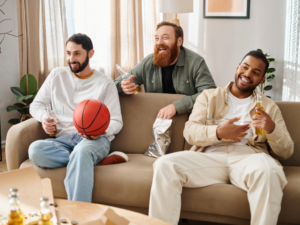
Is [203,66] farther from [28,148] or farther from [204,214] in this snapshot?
[28,148]

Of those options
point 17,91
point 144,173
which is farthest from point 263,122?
point 17,91

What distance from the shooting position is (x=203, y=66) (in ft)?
8.24

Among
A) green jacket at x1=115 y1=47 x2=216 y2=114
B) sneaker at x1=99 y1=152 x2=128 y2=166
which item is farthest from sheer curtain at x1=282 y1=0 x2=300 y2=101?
sneaker at x1=99 y1=152 x2=128 y2=166

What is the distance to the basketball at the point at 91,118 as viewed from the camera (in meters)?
1.97

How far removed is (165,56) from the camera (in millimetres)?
2555

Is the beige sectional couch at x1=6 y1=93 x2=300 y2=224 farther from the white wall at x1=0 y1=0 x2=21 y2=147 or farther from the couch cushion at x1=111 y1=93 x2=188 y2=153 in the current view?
the white wall at x1=0 y1=0 x2=21 y2=147

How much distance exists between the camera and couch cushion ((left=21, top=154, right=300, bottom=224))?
1.67 m

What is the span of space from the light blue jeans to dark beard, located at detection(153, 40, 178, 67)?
0.80 metres

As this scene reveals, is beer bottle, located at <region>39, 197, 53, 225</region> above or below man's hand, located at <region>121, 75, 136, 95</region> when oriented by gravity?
below

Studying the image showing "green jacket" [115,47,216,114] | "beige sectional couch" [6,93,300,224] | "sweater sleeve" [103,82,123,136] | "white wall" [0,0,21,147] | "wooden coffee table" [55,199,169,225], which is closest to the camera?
"wooden coffee table" [55,199,169,225]

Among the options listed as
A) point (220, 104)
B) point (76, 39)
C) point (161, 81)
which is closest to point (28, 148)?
point (76, 39)

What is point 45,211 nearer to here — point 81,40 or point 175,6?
point 81,40

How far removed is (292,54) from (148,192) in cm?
268

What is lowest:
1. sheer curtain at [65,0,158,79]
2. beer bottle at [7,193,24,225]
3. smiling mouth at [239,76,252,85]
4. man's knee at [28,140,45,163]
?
man's knee at [28,140,45,163]
